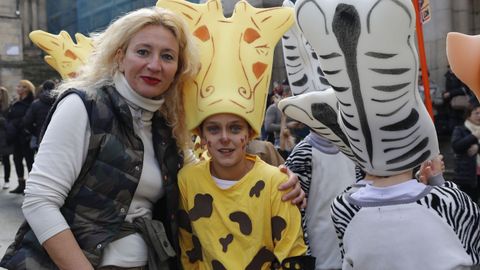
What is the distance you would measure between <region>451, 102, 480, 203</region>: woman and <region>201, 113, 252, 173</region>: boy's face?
15.3 feet

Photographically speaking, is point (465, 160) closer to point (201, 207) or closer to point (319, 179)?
point (319, 179)

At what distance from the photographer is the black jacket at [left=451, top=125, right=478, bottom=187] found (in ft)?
22.0

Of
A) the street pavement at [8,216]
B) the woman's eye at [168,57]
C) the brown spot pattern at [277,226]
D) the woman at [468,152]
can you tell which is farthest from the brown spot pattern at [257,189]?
the woman at [468,152]

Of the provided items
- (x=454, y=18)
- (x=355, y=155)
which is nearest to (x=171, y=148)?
(x=355, y=155)

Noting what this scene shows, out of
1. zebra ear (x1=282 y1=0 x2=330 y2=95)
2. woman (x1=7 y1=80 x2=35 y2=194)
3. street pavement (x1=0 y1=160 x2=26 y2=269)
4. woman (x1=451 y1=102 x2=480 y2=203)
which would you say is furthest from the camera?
woman (x1=7 y1=80 x2=35 y2=194)

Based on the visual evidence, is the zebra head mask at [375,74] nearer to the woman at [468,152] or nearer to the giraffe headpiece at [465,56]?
the giraffe headpiece at [465,56]

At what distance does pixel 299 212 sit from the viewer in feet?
8.46

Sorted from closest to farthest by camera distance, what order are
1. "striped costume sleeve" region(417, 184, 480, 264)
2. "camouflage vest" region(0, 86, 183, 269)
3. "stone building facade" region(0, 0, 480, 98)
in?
"striped costume sleeve" region(417, 184, 480, 264)
"camouflage vest" region(0, 86, 183, 269)
"stone building facade" region(0, 0, 480, 98)

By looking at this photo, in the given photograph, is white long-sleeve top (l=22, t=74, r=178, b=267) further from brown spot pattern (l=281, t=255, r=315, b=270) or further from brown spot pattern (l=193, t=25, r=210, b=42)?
brown spot pattern (l=193, t=25, r=210, b=42)

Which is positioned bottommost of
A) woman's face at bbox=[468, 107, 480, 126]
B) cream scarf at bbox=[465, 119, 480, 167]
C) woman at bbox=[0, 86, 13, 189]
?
woman at bbox=[0, 86, 13, 189]

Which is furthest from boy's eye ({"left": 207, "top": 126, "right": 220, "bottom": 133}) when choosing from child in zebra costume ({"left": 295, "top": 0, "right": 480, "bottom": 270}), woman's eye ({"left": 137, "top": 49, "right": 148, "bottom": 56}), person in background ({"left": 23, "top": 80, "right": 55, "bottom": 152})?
person in background ({"left": 23, "top": 80, "right": 55, "bottom": 152})

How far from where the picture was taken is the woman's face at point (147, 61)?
97.2 inches

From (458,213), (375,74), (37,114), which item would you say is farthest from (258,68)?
(37,114)

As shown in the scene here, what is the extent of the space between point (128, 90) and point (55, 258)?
0.68 meters
